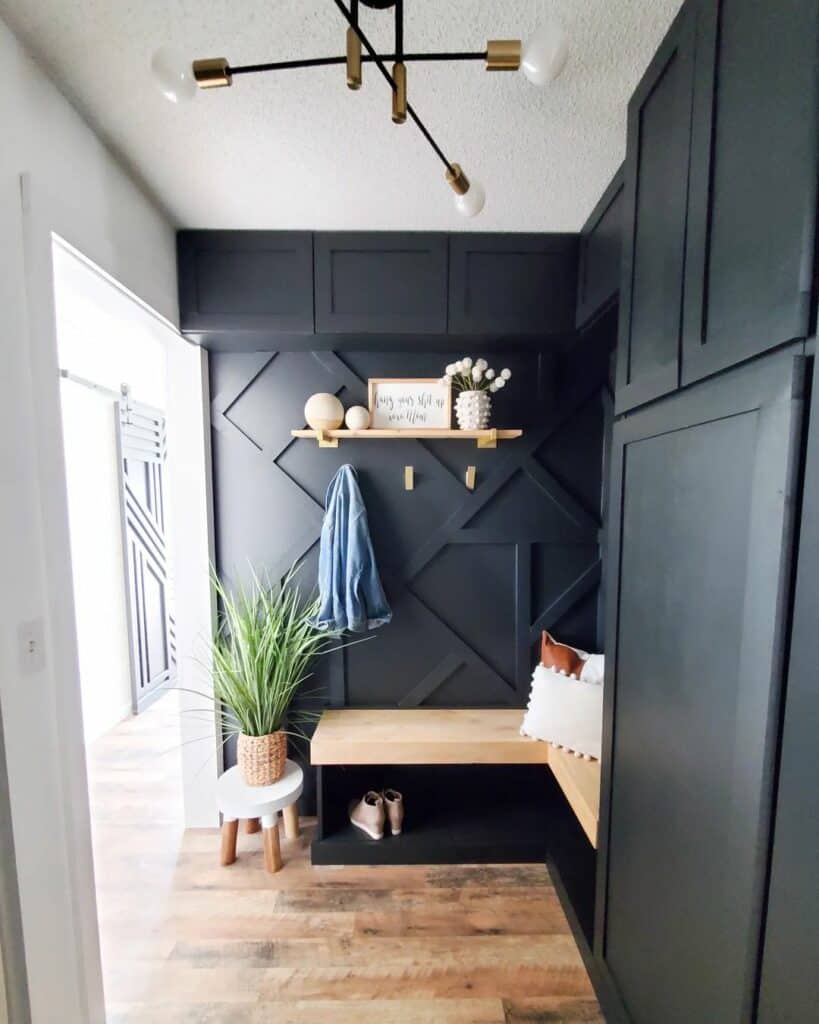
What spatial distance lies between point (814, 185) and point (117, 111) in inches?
→ 61.3

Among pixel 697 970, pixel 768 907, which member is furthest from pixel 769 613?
pixel 697 970

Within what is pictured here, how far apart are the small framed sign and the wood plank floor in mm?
1889

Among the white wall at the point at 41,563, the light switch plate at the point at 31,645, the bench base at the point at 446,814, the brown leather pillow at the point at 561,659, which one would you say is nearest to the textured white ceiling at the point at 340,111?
the white wall at the point at 41,563

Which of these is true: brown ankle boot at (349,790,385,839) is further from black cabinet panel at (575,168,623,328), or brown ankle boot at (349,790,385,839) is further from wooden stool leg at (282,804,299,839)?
black cabinet panel at (575,168,623,328)

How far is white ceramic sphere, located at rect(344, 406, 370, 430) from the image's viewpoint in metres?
1.82

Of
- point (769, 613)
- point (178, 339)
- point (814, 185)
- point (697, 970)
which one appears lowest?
point (697, 970)

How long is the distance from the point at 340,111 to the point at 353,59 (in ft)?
1.86

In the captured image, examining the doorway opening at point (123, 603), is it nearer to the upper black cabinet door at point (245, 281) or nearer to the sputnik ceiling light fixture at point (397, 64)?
the upper black cabinet door at point (245, 281)

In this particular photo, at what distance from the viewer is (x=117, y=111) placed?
1140 millimetres

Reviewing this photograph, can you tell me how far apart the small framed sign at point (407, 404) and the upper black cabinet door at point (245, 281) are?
1.30 feet

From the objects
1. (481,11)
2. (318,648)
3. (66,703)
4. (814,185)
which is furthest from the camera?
(318,648)

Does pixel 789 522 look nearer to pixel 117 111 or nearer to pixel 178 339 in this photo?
pixel 117 111

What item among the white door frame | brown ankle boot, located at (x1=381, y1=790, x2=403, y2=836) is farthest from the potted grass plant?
the white door frame

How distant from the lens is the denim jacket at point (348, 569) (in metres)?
1.85
